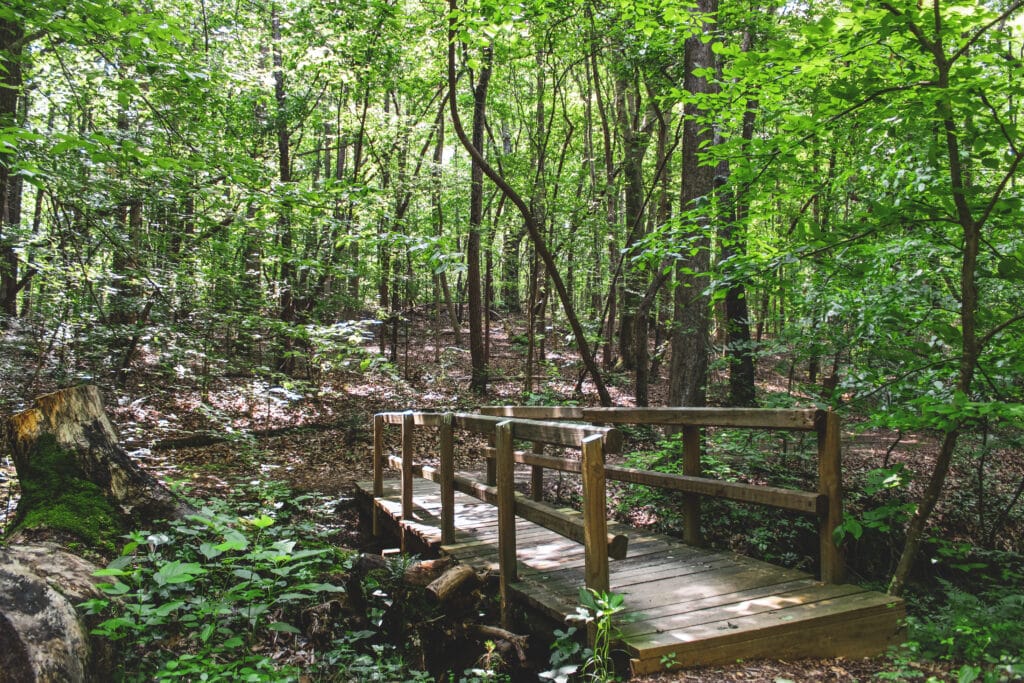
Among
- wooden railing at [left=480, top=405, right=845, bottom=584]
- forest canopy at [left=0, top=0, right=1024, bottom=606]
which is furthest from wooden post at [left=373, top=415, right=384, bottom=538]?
wooden railing at [left=480, top=405, right=845, bottom=584]

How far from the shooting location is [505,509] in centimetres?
460

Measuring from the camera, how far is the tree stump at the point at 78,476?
4.52 m

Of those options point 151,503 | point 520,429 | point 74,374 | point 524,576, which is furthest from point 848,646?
point 74,374

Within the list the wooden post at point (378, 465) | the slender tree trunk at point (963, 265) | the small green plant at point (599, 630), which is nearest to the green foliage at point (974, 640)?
the slender tree trunk at point (963, 265)

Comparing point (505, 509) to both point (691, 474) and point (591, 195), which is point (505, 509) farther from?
point (591, 195)

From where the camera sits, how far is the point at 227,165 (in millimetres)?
6461

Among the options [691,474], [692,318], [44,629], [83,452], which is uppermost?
[692,318]

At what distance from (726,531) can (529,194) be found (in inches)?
362

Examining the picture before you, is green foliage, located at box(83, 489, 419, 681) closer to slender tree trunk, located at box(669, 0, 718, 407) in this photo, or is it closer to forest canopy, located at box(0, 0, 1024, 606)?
forest canopy, located at box(0, 0, 1024, 606)

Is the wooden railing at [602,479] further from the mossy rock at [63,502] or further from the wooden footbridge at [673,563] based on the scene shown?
the mossy rock at [63,502]

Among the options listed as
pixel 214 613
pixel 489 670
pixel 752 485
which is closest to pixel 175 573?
pixel 214 613

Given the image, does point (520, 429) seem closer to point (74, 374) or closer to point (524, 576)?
point (524, 576)

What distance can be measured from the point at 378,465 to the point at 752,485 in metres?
4.96

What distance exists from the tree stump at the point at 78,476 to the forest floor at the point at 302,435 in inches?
35.8
